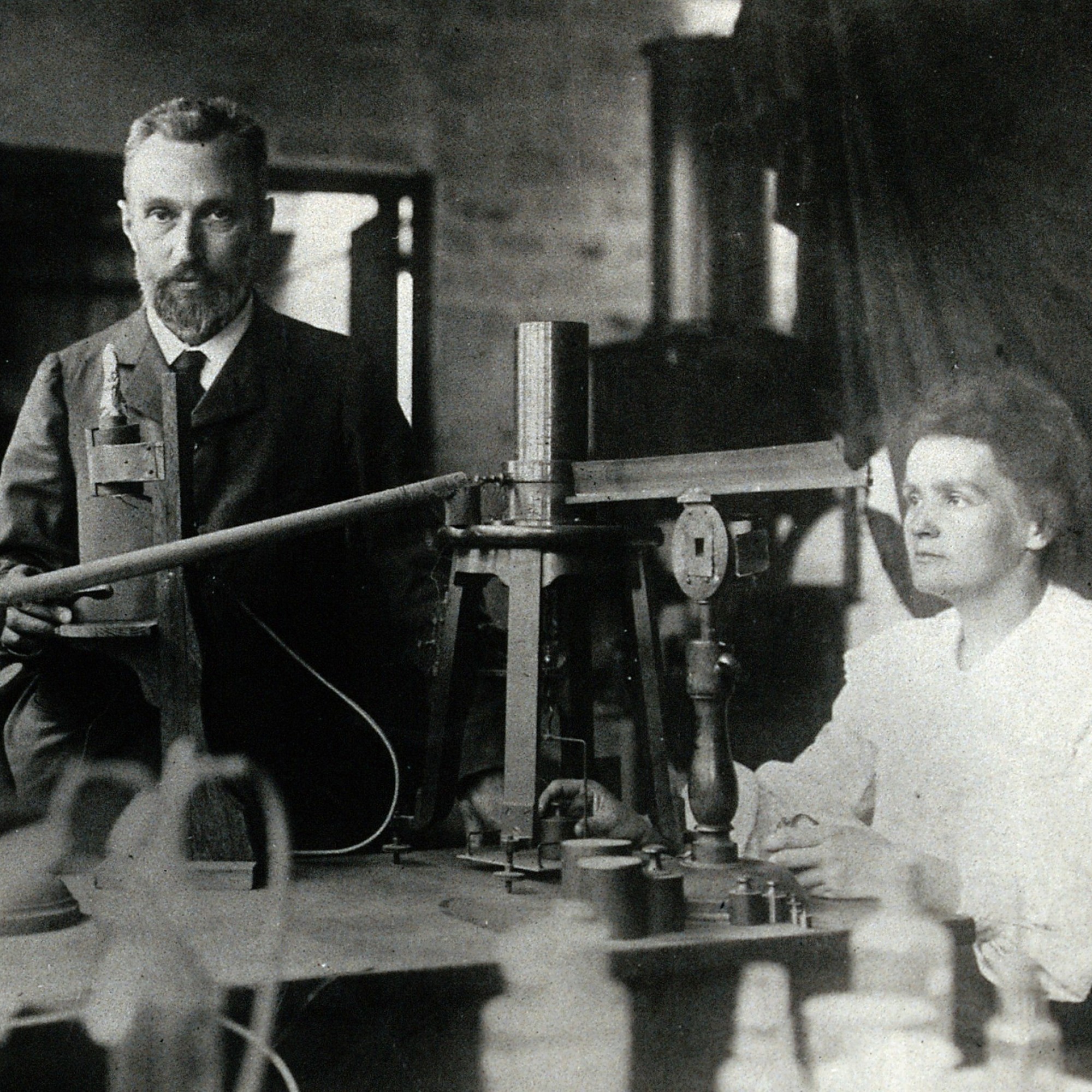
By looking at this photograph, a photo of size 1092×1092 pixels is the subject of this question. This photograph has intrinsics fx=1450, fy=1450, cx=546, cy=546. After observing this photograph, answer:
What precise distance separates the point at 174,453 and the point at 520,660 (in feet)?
2.19

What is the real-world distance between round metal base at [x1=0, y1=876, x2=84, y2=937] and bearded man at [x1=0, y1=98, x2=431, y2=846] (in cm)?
42

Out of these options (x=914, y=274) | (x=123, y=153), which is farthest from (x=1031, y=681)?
(x=123, y=153)

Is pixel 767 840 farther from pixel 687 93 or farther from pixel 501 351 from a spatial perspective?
pixel 687 93

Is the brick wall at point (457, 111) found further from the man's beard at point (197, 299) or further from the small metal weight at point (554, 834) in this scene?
the small metal weight at point (554, 834)

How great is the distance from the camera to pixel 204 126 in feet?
8.38

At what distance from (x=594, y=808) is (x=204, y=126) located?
137 cm

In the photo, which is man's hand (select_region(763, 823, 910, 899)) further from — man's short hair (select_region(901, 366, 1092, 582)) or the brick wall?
the brick wall

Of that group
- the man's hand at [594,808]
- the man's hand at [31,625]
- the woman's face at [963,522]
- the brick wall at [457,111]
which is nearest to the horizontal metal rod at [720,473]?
the woman's face at [963,522]

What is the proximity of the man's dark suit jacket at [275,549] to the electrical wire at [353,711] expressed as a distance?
0.6 inches

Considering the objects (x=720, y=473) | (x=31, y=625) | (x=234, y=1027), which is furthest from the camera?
(x=720, y=473)

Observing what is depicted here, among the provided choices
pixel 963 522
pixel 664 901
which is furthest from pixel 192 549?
pixel 963 522

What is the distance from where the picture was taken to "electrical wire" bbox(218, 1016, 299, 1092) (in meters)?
1.85

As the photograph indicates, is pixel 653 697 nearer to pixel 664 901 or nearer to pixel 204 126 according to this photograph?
pixel 664 901

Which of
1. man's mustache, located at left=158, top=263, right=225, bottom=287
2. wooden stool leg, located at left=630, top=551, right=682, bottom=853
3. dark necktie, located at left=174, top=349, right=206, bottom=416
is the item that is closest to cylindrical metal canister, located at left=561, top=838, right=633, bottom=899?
wooden stool leg, located at left=630, top=551, right=682, bottom=853
